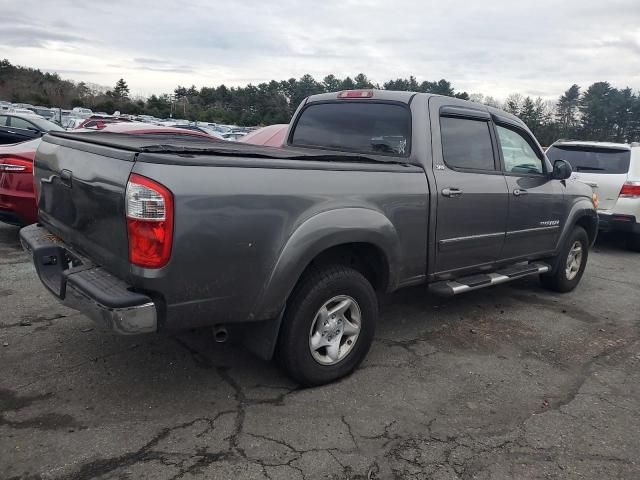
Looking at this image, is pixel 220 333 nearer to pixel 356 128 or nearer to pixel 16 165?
pixel 356 128

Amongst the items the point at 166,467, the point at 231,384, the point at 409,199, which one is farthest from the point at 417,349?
the point at 166,467

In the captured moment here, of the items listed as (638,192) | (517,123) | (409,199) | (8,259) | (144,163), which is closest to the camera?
(144,163)

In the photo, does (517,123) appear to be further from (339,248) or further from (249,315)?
(249,315)

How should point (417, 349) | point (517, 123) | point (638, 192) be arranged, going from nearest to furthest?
point (417, 349)
point (517, 123)
point (638, 192)

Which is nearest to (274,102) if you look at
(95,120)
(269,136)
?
(95,120)

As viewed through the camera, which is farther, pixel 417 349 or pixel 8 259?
pixel 8 259

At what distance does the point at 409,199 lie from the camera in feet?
12.3

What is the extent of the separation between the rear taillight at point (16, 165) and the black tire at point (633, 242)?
343 inches

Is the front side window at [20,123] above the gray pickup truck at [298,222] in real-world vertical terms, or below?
above

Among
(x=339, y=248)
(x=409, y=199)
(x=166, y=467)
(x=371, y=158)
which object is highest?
(x=371, y=158)

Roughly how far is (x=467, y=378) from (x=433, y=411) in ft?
1.95

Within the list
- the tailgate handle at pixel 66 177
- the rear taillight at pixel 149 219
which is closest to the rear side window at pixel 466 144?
the rear taillight at pixel 149 219

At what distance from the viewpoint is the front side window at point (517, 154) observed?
16.1 feet

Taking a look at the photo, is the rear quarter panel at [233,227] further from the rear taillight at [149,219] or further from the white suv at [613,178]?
the white suv at [613,178]
